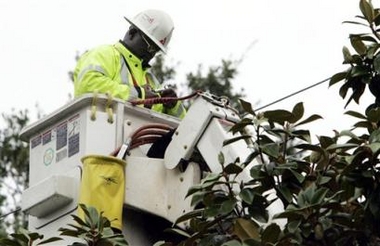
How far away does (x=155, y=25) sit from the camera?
21.7 feet

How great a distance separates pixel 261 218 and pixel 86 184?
1.28m

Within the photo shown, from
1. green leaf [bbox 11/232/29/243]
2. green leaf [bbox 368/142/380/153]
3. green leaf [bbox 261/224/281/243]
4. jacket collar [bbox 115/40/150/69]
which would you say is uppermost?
jacket collar [bbox 115/40/150/69]

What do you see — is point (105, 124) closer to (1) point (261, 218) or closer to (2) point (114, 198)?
(2) point (114, 198)

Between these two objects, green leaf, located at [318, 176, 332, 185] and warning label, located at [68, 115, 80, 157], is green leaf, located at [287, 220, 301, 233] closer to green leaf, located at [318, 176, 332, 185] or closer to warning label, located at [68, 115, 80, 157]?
green leaf, located at [318, 176, 332, 185]

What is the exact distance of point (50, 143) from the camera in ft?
19.9

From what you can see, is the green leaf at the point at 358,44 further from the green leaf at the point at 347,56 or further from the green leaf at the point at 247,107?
the green leaf at the point at 247,107

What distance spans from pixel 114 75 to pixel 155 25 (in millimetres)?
441

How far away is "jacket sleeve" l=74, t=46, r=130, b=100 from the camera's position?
6.00 m

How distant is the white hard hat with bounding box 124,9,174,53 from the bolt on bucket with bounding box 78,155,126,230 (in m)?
1.21

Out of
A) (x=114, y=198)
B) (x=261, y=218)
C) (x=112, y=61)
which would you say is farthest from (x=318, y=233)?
(x=112, y=61)

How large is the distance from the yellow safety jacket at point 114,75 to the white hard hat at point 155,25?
0.45 ft

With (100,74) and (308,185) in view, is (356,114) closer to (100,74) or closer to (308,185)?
(308,185)

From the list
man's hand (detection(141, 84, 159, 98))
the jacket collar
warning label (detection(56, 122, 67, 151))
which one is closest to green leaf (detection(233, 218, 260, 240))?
warning label (detection(56, 122, 67, 151))

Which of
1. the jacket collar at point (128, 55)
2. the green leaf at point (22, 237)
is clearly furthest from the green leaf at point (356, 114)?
the jacket collar at point (128, 55)
